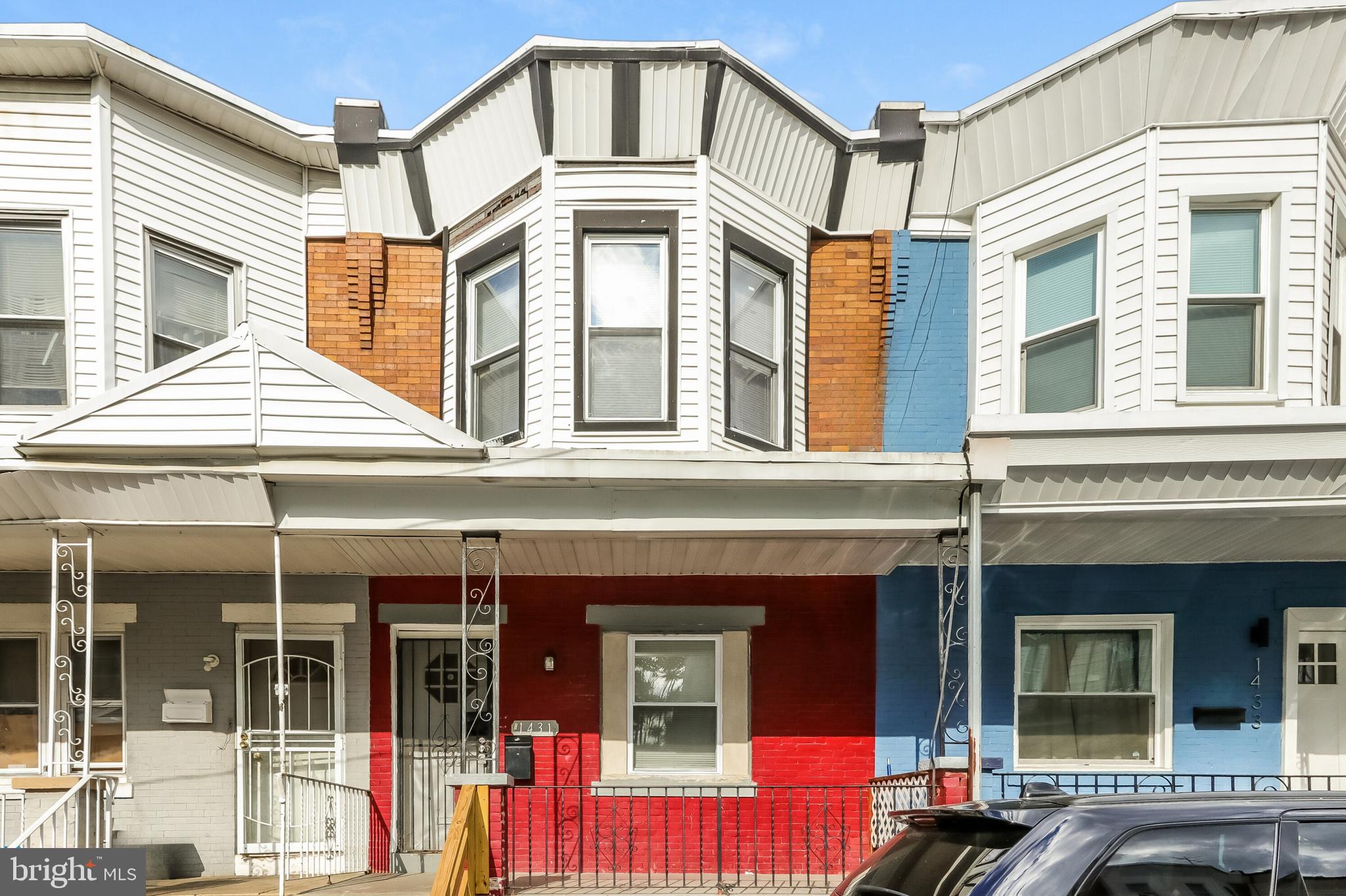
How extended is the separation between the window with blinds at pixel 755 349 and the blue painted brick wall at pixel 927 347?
3.79 feet

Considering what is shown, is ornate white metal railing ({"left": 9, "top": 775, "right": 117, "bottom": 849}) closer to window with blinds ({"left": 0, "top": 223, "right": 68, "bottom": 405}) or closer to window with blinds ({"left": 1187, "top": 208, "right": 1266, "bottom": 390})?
window with blinds ({"left": 0, "top": 223, "right": 68, "bottom": 405})

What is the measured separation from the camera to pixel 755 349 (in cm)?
859

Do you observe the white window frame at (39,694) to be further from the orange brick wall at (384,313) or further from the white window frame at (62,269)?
the orange brick wall at (384,313)

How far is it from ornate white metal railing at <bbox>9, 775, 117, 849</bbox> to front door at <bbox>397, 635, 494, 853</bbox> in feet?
8.23

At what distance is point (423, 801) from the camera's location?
29.1 feet

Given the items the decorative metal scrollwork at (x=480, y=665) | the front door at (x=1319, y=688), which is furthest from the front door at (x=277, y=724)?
the front door at (x=1319, y=688)

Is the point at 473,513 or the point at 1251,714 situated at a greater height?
the point at 473,513

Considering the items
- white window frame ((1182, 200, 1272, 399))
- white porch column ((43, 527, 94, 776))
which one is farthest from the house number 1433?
white porch column ((43, 527, 94, 776))

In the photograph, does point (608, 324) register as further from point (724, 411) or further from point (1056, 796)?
point (1056, 796)

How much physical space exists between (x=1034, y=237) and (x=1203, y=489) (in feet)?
9.14

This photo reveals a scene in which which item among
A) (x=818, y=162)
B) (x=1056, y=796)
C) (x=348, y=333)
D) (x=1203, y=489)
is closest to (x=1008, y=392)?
(x=1203, y=489)

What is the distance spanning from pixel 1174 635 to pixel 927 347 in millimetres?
3451

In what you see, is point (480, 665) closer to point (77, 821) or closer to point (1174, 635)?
point (77, 821)

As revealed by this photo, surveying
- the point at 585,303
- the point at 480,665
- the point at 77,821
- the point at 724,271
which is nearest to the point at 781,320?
the point at 724,271
